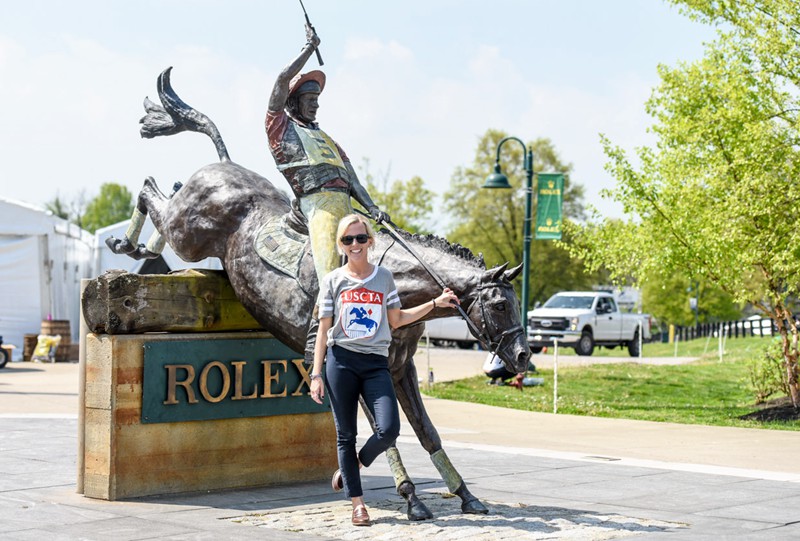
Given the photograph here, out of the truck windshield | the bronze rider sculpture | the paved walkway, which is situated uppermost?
the bronze rider sculpture

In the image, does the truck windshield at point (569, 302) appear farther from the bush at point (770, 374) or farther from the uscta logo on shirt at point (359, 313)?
the uscta logo on shirt at point (359, 313)

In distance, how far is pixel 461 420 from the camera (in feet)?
47.2

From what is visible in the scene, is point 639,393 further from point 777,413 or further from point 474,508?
point 474,508

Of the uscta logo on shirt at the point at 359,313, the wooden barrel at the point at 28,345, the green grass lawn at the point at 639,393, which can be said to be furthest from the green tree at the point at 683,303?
the uscta logo on shirt at the point at 359,313

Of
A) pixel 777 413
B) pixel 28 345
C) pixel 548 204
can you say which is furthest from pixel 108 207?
pixel 777 413

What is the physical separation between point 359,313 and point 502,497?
2.14 metres

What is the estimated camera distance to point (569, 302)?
35312mm

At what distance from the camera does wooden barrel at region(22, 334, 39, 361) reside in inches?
1013

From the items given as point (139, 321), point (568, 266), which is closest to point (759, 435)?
point (139, 321)

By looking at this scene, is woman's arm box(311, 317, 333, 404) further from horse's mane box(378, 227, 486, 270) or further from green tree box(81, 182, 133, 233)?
green tree box(81, 182, 133, 233)

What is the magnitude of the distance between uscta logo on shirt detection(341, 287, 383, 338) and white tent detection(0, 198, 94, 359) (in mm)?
20045

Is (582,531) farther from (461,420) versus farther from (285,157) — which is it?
(461,420)

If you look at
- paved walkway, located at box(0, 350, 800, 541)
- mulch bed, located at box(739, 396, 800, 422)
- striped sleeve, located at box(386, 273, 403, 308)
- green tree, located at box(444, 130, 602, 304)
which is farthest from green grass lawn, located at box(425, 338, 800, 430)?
green tree, located at box(444, 130, 602, 304)

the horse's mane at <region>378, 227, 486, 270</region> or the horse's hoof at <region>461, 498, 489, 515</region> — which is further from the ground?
the horse's mane at <region>378, 227, 486, 270</region>
